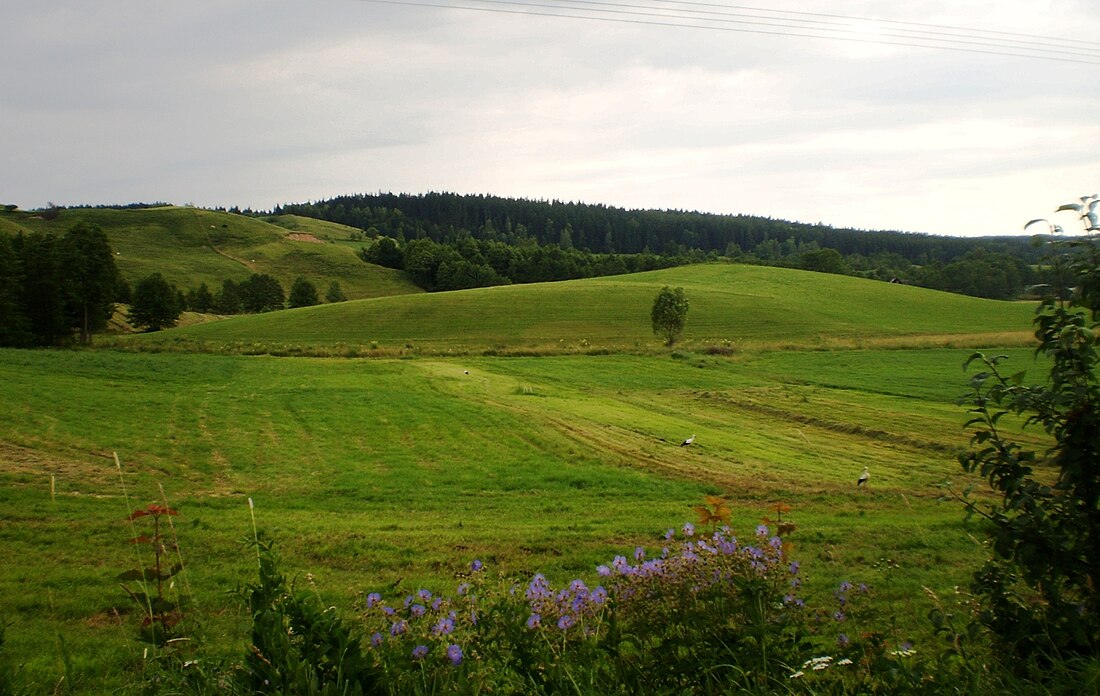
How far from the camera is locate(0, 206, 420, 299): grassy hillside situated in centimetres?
13312

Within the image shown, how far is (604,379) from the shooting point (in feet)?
132

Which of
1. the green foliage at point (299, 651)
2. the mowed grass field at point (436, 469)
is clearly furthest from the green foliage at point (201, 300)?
the green foliage at point (299, 651)

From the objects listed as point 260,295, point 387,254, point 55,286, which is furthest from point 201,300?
point 55,286

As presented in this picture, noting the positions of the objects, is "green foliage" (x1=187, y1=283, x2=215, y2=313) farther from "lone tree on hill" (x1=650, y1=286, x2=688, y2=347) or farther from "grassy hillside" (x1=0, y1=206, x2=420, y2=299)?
"lone tree on hill" (x1=650, y1=286, x2=688, y2=347)

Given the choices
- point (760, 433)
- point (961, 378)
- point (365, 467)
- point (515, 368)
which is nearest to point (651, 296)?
point (515, 368)

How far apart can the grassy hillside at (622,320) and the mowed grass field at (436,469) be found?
13013mm

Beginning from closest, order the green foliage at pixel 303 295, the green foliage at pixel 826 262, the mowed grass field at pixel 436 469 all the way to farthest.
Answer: the mowed grass field at pixel 436 469 < the green foliage at pixel 303 295 < the green foliage at pixel 826 262

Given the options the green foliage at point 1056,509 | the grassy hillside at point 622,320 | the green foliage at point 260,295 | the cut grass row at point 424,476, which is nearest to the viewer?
the green foliage at point 1056,509

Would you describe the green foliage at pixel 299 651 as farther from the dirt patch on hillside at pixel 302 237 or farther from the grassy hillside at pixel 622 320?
the dirt patch on hillside at pixel 302 237

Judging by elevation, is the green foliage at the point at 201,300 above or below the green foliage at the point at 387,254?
below

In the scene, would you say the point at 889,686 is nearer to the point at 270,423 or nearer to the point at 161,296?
the point at 270,423

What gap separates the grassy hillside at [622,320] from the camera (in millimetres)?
62050

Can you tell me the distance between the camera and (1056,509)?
3693 mm

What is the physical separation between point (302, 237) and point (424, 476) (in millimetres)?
168610
